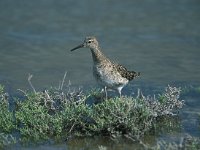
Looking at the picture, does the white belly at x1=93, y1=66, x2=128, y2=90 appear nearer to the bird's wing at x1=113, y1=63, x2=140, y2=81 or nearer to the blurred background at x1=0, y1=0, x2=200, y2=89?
the bird's wing at x1=113, y1=63, x2=140, y2=81

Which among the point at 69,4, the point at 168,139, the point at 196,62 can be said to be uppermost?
the point at 69,4

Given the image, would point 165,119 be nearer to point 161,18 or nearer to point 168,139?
point 168,139

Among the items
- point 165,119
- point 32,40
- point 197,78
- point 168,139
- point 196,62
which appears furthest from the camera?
point 32,40

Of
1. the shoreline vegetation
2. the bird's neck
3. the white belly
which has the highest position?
the bird's neck

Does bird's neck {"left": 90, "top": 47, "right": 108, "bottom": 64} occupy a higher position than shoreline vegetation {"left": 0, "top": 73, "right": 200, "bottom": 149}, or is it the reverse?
bird's neck {"left": 90, "top": 47, "right": 108, "bottom": 64}

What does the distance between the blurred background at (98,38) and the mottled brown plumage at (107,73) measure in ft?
3.65

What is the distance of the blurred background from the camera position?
13.2 metres

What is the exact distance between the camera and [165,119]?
10.4 meters

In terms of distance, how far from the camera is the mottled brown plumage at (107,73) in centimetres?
1109

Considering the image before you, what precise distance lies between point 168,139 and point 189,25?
7256 mm

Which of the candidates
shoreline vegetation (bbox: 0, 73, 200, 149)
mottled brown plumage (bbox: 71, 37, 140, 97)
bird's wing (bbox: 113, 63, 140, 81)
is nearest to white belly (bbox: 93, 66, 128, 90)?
mottled brown plumage (bbox: 71, 37, 140, 97)

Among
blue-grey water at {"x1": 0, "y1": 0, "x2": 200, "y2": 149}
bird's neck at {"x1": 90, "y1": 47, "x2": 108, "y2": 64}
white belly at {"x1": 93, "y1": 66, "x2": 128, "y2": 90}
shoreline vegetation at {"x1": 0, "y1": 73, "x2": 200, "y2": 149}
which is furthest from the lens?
blue-grey water at {"x1": 0, "y1": 0, "x2": 200, "y2": 149}

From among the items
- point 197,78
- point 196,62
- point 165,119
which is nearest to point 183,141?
point 165,119

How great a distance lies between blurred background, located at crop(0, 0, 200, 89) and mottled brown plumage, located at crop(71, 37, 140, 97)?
1.11 meters
